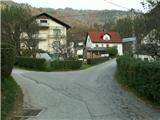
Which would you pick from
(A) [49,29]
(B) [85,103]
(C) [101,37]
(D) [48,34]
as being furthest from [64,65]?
(C) [101,37]

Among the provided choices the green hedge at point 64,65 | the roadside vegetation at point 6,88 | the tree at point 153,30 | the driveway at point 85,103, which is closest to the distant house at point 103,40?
the green hedge at point 64,65

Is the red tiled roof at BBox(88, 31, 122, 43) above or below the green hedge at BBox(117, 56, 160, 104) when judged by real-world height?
above

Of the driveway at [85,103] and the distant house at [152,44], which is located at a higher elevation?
the distant house at [152,44]

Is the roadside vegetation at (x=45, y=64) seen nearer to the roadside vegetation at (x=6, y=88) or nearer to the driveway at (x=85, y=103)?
the driveway at (x=85, y=103)

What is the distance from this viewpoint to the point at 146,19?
21.4 m

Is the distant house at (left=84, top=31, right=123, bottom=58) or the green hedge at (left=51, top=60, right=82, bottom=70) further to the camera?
the distant house at (left=84, top=31, right=123, bottom=58)

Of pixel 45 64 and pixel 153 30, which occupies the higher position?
pixel 153 30

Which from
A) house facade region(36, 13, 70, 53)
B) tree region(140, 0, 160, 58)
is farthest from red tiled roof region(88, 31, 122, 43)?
tree region(140, 0, 160, 58)

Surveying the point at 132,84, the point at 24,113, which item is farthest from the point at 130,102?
the point at 24,113

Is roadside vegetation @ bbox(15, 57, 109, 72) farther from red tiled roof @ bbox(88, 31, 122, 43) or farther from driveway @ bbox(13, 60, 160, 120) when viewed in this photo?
red tiled roof @ bbox(88, 31, 122, 43)

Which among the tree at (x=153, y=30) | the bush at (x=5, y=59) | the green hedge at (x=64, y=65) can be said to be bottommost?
the green hedge at (x=64, y=65)

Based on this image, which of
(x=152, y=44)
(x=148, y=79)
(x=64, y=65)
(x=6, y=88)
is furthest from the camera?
(x=64, y=65)

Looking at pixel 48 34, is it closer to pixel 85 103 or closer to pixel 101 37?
pixel 101 37

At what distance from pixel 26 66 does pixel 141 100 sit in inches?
1027
